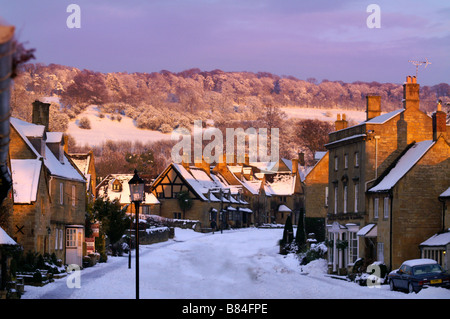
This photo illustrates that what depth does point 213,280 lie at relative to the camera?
44.1 meters

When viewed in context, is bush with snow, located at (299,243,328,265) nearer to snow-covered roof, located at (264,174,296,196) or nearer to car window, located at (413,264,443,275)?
car window, located at (413,264,443,275)

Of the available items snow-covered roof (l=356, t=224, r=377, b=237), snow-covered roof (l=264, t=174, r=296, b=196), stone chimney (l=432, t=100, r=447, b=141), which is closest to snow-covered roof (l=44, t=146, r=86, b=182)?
snow-covered roof (l=356, t=224, r=377, b=237)

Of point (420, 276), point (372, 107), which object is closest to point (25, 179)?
point (420, 276)

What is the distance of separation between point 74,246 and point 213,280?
1161 cm

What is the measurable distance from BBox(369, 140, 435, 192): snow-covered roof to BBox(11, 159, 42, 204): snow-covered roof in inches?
747

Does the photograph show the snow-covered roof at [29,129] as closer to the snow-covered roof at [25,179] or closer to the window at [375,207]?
the snow-covered roof at [25,179]

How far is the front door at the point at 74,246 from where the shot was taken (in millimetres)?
50844

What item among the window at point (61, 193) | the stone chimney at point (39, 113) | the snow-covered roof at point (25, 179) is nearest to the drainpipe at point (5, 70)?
the snow-covered roof at point (25, 179)

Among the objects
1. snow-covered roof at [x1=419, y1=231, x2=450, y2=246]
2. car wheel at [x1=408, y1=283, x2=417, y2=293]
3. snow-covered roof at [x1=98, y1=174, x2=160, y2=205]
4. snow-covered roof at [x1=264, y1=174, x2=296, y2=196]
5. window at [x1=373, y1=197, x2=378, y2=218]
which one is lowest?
snow-covered roof at [x1=264, y1=174, x2=296, y2=196]

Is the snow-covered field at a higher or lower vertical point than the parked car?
lower

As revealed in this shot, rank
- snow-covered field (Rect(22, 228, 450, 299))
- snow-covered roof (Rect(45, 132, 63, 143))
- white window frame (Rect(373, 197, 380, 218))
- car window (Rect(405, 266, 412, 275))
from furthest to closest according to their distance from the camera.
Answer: snow-covered roof (Rect(45, 132, 63, 143)) → white window frame (Rect(373, 197, 380, 218)) → car window (Rect(405, 266, 412, 275)) → snow-covered field (Rect(22, 228, 450, 299))

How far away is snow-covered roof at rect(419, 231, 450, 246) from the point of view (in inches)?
1582
